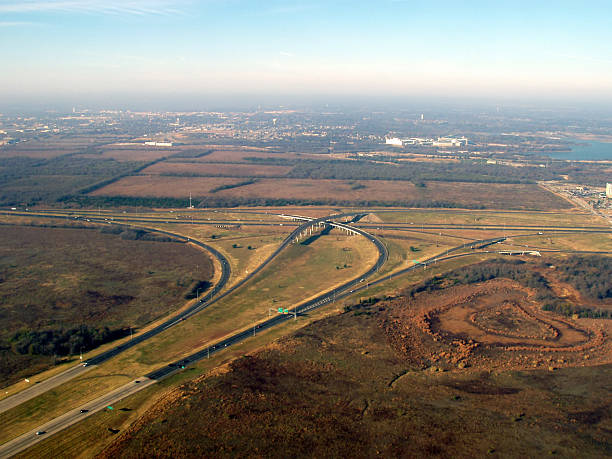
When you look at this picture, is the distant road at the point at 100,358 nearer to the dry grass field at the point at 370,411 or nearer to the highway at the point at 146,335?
the highway at the point at 146,335

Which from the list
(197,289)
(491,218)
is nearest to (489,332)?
(197,289)

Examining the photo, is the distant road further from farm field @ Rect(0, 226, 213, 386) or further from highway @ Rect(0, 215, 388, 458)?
farm field @ Rect(0, 226, 213, 386)

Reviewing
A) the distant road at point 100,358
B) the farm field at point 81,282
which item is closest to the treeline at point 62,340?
the farm field at point 81,282

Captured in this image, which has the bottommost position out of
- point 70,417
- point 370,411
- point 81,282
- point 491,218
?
point 70,417

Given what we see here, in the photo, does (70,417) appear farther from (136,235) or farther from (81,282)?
(136,235)

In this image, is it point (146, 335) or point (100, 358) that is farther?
point (146, 335)

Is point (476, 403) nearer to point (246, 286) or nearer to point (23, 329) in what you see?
point (246, 286)

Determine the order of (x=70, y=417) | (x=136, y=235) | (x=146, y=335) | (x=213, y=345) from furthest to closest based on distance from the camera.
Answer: (x=136, y=235) < (x=146, y=335) < (x=213, y=345) < (x=70, y=417)
